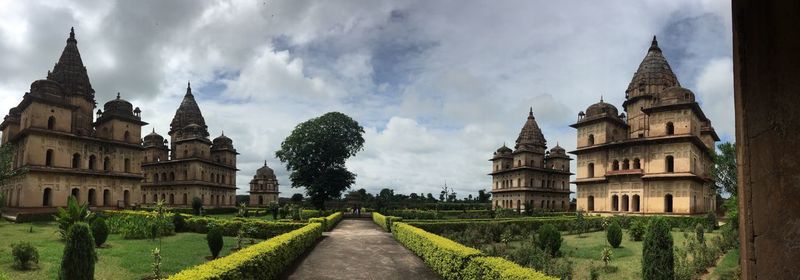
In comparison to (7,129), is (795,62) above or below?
below

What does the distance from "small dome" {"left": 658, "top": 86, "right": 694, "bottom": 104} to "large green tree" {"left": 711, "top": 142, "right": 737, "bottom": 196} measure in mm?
9178

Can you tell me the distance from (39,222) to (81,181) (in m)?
7.45

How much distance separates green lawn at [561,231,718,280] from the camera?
13.4 metres

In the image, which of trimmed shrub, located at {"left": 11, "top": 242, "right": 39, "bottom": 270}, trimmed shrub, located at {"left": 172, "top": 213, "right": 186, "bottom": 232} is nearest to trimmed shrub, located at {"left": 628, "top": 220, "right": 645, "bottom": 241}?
trimmed shrub, located at {"left": 172, "top": 213, "right": 186, "bottom": 232}

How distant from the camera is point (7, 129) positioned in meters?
36.9

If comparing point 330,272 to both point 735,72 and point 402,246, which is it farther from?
point 735,72

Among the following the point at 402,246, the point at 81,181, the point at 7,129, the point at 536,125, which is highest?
the point at 536,125

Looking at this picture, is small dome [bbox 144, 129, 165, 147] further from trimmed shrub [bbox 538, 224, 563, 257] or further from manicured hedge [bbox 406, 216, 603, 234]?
trimmed shrub [bbox 538, 224, 563, 257]

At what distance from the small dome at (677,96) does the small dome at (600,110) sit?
5.13 meters

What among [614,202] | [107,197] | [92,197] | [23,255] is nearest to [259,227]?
[23,255]

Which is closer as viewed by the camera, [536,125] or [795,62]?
[795,62]

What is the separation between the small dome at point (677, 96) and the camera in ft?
109

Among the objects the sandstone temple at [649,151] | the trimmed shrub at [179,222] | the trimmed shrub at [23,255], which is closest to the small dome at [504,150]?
the sandstone temple at [649,151]

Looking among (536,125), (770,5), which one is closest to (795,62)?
(770,5)
